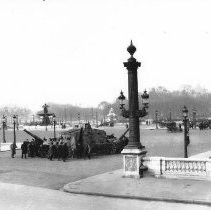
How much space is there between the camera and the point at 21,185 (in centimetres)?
1622

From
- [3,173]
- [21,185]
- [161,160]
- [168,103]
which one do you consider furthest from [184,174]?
[168,103]

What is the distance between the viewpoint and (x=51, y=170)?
68.7 feet

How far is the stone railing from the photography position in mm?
15930

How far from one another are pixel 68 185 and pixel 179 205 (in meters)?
4.89

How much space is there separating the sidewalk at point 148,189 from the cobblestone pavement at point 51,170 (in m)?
1.41

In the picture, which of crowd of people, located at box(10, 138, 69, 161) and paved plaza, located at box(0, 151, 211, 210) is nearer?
paved plaza, located at box(0, 151, 211, 210)

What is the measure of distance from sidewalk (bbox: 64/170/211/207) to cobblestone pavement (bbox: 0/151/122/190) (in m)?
1.41

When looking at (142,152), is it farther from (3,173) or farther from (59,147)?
(59,147)

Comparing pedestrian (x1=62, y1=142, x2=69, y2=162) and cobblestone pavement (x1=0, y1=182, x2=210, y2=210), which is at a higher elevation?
pedestrian (x1=62, y1=142, x2=69, y2=162)

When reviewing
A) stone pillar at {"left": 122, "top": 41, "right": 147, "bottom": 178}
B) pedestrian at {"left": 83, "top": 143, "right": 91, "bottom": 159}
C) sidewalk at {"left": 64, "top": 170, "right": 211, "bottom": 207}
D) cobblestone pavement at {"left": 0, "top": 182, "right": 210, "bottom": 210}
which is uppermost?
stone pillar at {"left": 122, "top": 41, "right": 147, "bottom": 178}

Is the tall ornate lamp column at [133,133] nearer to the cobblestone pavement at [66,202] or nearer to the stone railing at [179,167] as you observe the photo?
the stone railing at [179,167]

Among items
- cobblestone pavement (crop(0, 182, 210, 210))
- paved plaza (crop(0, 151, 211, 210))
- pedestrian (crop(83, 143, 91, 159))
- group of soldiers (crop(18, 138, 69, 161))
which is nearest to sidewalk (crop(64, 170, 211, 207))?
paved plaza (crop(0, 151, 211, 210))

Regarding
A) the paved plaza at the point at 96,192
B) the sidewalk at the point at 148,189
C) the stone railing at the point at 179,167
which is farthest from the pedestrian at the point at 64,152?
the stone railing at the point at 179,167

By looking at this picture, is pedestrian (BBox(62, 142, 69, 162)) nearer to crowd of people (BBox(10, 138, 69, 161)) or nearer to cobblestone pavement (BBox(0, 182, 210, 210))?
crowd of people (BBox(10, 138, 69, 161))
